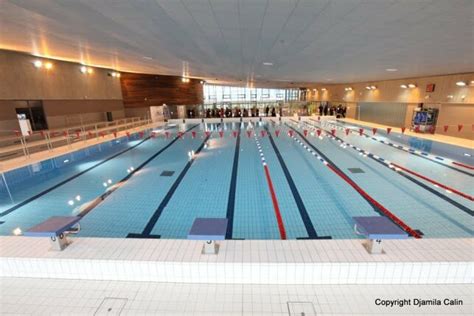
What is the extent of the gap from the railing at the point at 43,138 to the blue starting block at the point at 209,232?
652cm

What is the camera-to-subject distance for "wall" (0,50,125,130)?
256 inches

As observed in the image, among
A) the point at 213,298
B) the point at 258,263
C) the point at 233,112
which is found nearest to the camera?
the point at 213,298

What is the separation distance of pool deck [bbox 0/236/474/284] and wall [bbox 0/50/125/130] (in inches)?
269

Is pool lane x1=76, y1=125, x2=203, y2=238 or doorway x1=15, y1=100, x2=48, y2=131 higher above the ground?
doorway x1=15, y1=100, x2=48, y2=131

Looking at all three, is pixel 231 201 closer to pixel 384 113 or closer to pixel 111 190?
pixel 111 190

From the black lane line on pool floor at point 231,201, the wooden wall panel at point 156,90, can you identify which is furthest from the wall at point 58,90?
the black lane line on pool floor at point 231,201

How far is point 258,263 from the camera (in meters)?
1.77

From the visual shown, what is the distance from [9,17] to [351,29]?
16.5ft

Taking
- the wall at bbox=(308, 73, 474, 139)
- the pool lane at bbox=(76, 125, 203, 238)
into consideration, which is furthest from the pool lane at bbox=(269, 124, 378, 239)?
the wall at bbox=(308, 73, 474, 139)

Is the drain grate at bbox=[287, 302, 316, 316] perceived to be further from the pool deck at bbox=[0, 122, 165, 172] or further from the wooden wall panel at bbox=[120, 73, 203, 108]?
the wooden wall panel at bbox=[120, 73, 203, 108]

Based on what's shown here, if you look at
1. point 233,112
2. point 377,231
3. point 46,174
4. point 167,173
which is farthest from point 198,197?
point 233,112

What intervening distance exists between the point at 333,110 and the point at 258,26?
1485 centimetres

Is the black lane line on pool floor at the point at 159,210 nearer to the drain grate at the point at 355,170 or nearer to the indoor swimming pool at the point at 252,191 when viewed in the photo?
the indoor swimming pool at the point at 252,191

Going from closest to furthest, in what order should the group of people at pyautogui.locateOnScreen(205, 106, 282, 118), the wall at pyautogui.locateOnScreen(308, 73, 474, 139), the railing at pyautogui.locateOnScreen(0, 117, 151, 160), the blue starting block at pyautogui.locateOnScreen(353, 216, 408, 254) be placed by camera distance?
the blue starting block at pyautogui.locateOnScreen(353, 216, 408, 254), the railing at pyautogui.locateOnScreen(0, 117, 151, 160), the wall at pyautogui.locateOnScreen(308, 73, 474, 139), the group of people at pyautogui.locateOnScreen(205, 106, 282, 118)
